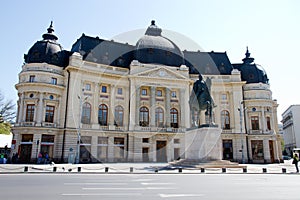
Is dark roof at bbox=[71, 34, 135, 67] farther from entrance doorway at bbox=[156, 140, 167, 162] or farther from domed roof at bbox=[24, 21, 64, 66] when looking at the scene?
entrance doorway at bbox=[156, 140, 167, 162]

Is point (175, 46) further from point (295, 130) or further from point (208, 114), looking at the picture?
point (295, 130)

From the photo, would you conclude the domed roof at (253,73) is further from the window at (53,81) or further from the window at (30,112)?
the window at (30,112)

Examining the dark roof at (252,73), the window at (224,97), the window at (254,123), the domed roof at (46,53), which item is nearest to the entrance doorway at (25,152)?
the domed roof at (46,53)

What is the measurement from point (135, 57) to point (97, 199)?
41.7 meters

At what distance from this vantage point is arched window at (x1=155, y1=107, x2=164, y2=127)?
46.3 m

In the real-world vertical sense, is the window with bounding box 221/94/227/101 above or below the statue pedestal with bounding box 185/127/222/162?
above

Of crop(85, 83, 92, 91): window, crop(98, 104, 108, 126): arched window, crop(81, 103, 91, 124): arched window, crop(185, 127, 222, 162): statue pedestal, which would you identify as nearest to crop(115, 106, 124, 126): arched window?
crop(98, 104, 108, 126): arched window

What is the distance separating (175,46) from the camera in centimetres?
5206

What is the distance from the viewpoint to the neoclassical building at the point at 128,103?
39.4 metres

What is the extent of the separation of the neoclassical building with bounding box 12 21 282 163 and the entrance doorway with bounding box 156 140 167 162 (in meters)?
0.18

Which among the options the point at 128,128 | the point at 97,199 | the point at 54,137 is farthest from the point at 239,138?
the point at 97,199

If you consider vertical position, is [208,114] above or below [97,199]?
above

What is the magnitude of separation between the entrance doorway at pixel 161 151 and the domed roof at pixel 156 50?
1575 cm

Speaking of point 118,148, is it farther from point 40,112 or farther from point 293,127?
point 293,127
